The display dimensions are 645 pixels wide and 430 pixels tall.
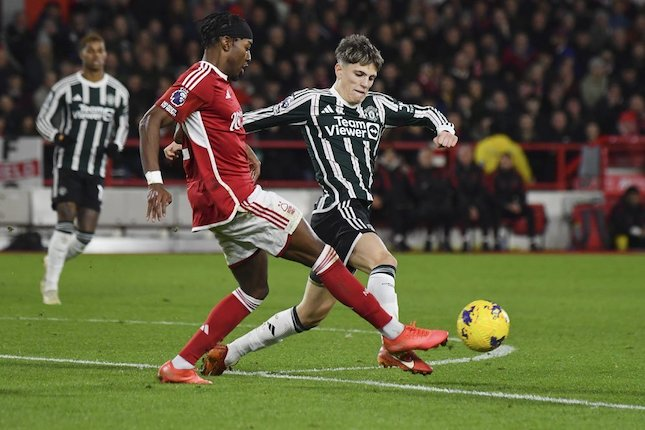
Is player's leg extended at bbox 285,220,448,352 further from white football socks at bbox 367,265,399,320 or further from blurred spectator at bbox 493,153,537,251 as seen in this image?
blurred spectator at bbox 493,153,537,251

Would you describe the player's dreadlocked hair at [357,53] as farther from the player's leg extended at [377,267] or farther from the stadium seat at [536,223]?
the stadium seat at [536,223]

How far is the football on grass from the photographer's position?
7387mm

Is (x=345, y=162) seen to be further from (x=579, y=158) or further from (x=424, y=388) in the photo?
(x=579, y=158)

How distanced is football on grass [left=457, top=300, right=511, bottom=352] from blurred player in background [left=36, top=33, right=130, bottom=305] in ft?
19.4

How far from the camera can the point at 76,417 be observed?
6.02 m

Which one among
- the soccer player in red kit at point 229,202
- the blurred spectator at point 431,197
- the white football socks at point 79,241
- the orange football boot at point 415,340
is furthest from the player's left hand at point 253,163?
the blurred spectator at point 431,197

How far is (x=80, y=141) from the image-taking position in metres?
12.5

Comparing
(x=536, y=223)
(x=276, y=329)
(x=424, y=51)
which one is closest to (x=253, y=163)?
(x=276, y=329)

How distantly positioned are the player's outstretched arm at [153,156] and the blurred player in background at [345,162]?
972mm

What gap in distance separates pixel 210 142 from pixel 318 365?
188 centimetres

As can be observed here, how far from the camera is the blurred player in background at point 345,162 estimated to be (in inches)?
298

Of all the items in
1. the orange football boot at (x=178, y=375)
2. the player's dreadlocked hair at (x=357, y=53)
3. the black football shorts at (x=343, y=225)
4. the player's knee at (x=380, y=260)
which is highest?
the player's dreadlocked hair at (x=357, y=53)

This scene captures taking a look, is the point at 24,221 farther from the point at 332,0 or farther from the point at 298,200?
the point at 332,0

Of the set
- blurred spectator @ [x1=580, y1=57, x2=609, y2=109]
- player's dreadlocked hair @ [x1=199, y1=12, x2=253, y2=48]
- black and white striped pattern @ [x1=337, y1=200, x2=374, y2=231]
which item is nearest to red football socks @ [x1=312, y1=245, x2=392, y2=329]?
black and white striped pattern @ [x1=337, y1=200, x2=374, y2=231]
